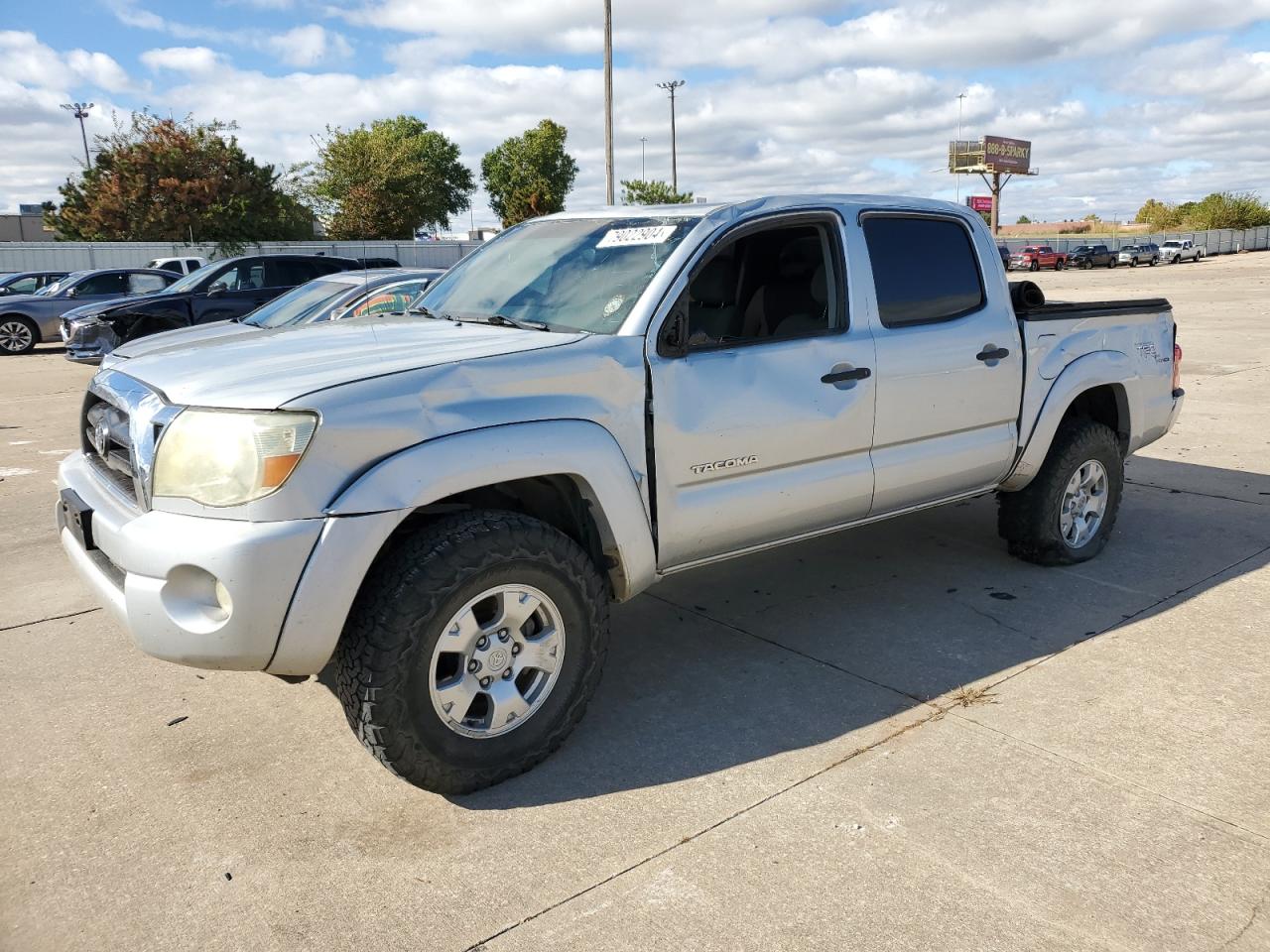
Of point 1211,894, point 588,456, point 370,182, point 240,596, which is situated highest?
point 370,182

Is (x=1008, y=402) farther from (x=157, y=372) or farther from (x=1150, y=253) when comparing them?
(x=1150, y=253)

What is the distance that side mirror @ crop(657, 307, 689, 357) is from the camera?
135 inches

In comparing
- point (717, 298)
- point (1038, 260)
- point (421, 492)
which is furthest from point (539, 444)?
point (1038, 260)

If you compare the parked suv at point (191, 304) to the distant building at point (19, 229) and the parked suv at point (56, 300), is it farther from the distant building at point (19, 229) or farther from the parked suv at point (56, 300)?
the distant building at point (19, 229)

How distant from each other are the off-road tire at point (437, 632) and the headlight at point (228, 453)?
45 centimetres

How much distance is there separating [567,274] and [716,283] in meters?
0.66

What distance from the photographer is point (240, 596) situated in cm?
268

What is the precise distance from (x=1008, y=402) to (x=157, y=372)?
→ 3539 millimetres

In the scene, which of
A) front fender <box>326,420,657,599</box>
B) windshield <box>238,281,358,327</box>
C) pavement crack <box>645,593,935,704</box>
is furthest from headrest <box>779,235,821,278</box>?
windshield <box>238,281,358,327</box>

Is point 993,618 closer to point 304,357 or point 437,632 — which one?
point 437,632

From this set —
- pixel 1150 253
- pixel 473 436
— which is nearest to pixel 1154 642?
pixel 473 436

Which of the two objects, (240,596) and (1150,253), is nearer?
(240,596)

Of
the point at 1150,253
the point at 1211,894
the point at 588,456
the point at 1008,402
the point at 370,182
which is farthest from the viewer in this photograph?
the point at 1150,253

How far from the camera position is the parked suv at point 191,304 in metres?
14.0
